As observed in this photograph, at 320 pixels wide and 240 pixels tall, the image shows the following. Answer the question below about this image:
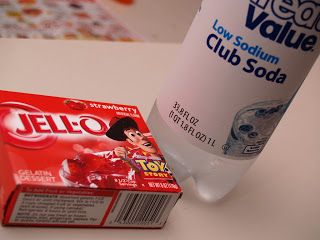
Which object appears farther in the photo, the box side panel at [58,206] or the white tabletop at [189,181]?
the white tabletop at [189,181]

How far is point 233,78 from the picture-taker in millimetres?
392

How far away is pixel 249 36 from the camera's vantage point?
0.38 metres

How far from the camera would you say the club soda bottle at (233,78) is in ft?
1.22

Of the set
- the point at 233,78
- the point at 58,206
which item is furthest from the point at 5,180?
the point at 233,78

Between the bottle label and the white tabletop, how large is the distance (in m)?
0.07

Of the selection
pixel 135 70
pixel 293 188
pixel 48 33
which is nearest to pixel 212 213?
pixel 293 188

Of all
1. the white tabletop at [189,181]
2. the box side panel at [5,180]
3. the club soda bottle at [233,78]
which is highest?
the club soda bottle at [233,78]

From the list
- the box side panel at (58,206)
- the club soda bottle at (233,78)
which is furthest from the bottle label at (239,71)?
the box side panel at (58,206)

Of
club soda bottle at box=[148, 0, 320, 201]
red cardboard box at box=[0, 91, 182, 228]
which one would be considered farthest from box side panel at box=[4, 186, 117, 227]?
club soda bottle at box=[148, 0, 320, 201]

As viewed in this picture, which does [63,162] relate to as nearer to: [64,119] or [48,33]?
[64,119]

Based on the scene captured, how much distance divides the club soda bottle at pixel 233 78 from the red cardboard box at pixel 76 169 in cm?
4

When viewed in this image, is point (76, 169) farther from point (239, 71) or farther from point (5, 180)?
point (239, 71)

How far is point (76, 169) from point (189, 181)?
0.16 m

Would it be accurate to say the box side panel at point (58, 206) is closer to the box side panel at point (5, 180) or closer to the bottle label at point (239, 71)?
the box side panel at point (5, 180)
